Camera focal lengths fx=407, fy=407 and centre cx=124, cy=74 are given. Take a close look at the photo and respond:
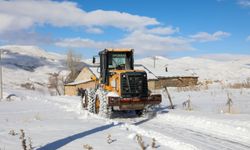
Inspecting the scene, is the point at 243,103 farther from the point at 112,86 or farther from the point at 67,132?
the point at 67,132

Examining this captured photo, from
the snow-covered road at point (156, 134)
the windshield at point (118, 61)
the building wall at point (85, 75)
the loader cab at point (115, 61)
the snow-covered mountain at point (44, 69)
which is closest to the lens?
the snow-covered road at point (156, 134)

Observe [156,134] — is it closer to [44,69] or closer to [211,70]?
[211,70]

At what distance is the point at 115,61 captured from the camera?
19312 millimetres

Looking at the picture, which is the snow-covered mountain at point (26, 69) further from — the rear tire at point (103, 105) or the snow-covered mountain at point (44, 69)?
the rear tire at point (103, 105)

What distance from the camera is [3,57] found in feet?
459

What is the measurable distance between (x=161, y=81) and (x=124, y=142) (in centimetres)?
5421

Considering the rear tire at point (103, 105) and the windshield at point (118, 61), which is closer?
the rear tire at point (103, 105)

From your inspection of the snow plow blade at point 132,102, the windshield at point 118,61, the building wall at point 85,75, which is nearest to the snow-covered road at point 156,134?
the snow plow blade at point 132,102

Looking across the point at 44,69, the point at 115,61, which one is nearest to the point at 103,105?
the point at 115,61

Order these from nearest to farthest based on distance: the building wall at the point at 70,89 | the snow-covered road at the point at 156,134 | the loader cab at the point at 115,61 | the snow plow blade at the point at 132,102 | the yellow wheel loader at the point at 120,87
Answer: the snow-covered road at the point at 156,134 → the snow plow blade at the point at 132,102 → the yellow wheel loader at the point at 120,87 → the loader cab at the point at 115,61 → the building wall at the point at 70,89

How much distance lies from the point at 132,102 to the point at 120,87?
896 mm

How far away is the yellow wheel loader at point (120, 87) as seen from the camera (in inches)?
680

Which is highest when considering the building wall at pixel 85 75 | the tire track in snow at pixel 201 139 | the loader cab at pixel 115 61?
the building wall at pixel 85 75

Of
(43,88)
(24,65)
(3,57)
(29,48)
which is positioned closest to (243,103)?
(43,88)
